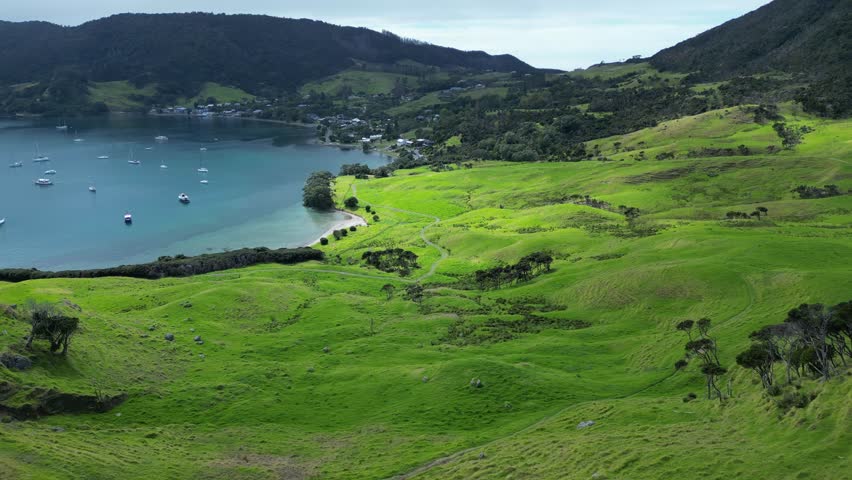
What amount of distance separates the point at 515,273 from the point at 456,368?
44342mm

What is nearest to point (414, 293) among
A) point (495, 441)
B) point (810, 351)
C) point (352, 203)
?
point (495, 441)

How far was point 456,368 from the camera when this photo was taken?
202 ft

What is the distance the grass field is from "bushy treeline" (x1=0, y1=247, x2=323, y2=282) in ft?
16.7

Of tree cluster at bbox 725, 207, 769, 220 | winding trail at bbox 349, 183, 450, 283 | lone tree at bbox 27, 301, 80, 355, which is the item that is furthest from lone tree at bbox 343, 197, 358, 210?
lone tree at bbox 27, 301, 80, 355

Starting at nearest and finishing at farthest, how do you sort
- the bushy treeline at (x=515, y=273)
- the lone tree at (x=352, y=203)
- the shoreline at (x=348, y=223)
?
the bushy treeline at (x=515, y=273) < the shoreline at (x=348, y=223) < the lone tree at (x=352, y=203)

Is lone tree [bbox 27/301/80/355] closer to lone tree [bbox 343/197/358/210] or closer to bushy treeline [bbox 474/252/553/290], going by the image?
bushy treeline [bbox 474/252/553/290]

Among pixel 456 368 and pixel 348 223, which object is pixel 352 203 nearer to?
pixel 348 223

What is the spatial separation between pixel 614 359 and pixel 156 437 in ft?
151

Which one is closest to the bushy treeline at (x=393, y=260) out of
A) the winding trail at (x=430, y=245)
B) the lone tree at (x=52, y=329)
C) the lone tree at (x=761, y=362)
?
the winding trail at (x=430, y=245)

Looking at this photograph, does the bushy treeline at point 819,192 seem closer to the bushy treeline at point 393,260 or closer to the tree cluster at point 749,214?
the tree cluster at point 749,214

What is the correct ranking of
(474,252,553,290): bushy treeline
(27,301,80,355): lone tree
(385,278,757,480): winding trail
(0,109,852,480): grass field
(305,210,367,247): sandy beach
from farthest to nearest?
(305,210,367,247): sandy beach
(474,252,553,290): bushy treeline
(27,301,80,355): lone tree
(385,278,757,480): winding trail
(0,109,852,480): grass field

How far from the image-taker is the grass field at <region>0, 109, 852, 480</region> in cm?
4272

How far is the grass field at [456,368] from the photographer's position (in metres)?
42.7

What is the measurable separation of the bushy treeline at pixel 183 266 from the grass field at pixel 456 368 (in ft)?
16.7
